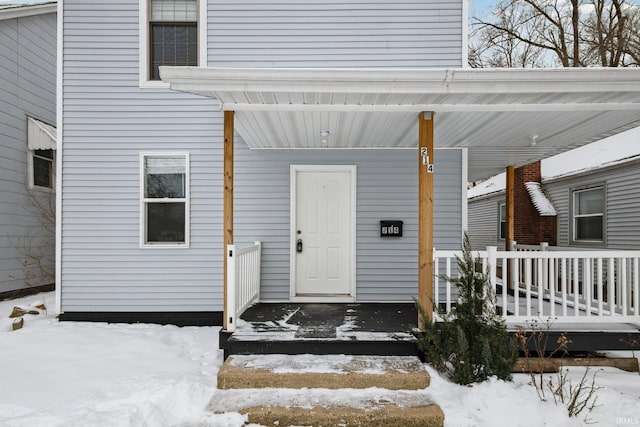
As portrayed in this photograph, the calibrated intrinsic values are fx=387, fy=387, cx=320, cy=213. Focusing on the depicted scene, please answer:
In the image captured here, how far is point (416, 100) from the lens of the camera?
3807 mm

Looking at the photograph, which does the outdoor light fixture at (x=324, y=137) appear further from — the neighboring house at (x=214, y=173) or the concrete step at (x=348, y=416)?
the concrete step at (x=348, y=416)

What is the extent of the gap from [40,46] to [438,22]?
7830 millimetres

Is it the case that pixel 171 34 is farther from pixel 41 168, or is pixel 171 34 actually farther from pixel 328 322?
pixel 328 322

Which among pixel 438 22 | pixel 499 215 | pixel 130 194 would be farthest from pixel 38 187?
pixel 499 215

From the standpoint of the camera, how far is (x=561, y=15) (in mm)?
13102

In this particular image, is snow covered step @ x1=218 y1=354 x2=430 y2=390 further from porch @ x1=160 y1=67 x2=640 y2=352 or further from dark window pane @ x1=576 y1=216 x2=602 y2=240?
dark window pane @ x1=576 y1=216 x2=602 y2=240

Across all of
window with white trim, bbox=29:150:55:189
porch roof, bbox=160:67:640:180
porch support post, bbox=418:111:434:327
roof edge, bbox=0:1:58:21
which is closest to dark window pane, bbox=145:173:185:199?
porch roof, bbox=160:67:640:180

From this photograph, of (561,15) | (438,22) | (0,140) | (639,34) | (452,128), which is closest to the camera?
(452,128)

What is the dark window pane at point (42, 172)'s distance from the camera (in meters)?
7.77

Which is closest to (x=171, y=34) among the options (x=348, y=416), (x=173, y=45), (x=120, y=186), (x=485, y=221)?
(x=173, y=45)

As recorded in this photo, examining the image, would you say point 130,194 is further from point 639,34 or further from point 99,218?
point 639,34

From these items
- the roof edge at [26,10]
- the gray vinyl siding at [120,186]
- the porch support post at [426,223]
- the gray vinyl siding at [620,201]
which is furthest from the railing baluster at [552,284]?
the roof edge at [26,10]

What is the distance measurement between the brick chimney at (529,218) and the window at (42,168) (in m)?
10.7

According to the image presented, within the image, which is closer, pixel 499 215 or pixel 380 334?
pixel 380 334
